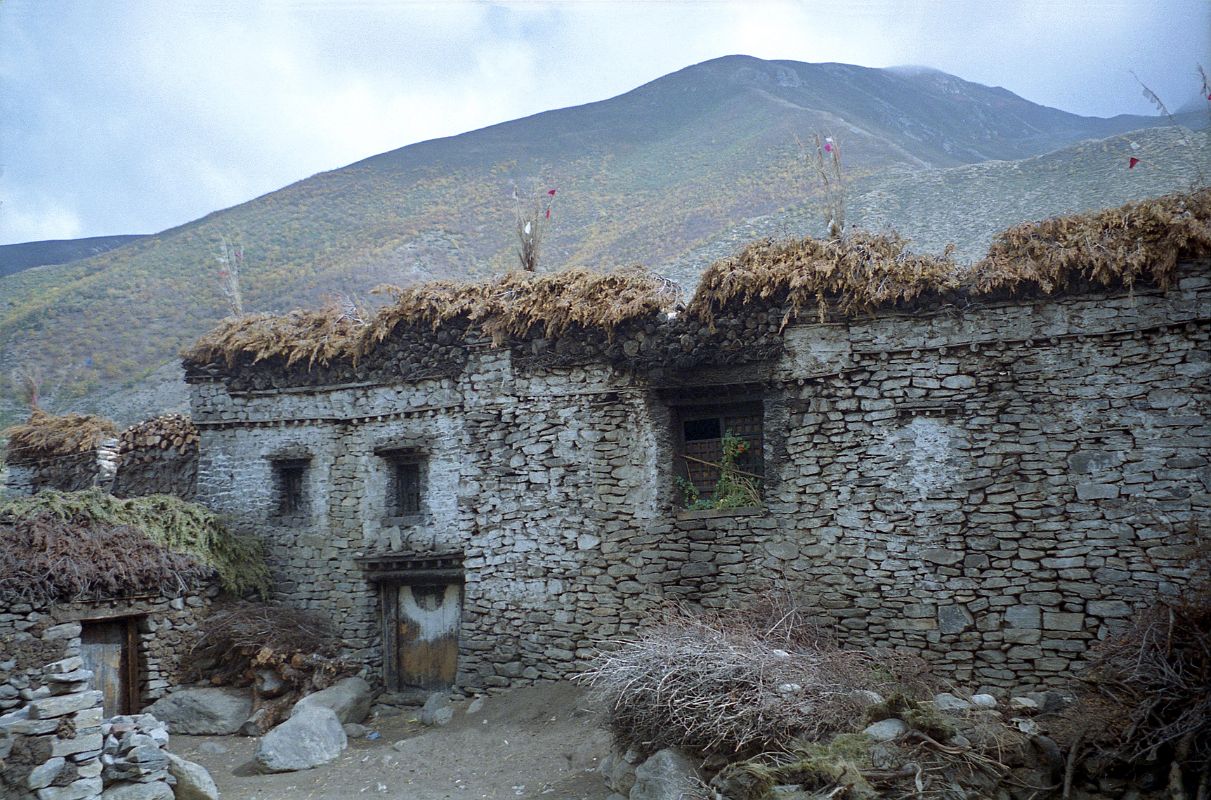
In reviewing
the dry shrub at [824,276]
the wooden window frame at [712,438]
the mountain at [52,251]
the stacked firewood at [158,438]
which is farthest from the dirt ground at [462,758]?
the mountain at [52,251]

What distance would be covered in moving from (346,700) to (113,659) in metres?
2.93

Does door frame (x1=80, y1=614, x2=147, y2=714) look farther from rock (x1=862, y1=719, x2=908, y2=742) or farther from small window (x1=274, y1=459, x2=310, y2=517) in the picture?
rock (x1=862, y1=719, x2=908, y2=742)

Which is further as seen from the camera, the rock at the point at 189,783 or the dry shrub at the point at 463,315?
the dry shrub at the point at 463,315

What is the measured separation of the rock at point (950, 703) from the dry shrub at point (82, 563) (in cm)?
902

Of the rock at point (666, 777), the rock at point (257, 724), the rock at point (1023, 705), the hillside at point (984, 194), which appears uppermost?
the hillside at point (984, 194)

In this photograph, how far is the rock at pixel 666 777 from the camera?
22.0 feet

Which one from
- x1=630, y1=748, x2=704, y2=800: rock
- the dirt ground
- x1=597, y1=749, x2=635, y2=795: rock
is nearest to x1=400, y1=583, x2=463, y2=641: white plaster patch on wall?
the dirt ground

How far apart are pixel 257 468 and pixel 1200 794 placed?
11299 millimetres

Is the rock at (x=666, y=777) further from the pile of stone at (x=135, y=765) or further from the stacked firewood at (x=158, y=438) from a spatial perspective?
the stacked firewood at (x=158, y=438)

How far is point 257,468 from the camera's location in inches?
513

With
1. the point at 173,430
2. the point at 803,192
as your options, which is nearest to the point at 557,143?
the point at 803,192

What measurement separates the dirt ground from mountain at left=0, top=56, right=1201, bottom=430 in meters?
16.8

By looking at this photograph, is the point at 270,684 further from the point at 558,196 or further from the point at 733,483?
the point at 558,196

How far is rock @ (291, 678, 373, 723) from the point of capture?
35.6 ft
